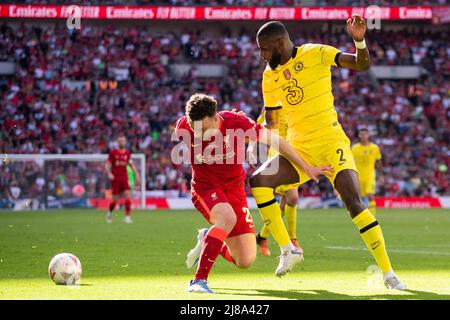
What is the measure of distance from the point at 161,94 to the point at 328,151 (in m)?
30.4

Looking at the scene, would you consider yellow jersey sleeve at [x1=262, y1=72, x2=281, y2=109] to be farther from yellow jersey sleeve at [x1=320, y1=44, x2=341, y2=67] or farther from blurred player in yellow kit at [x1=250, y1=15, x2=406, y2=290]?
yellow jersey sleeve at [x1=320, y1=44, x2=341, y2=67]

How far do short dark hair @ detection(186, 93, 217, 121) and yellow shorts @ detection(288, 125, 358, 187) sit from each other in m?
1.38

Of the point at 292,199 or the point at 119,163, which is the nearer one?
the point at 292,199

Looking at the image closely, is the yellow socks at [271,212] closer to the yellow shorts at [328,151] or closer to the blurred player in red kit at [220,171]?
the blurred player in red kit at [220,171]

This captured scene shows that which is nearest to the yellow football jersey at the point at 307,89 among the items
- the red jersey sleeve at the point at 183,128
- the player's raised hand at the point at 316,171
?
the player's raised hand at the point at 316,171

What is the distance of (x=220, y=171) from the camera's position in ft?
30.0

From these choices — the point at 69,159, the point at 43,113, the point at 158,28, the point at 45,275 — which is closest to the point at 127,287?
the point at 45,275

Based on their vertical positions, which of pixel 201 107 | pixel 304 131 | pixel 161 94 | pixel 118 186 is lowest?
pixel 118 186

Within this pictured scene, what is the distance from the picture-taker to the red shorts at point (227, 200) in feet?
29.2

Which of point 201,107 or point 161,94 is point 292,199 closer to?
point 201,107

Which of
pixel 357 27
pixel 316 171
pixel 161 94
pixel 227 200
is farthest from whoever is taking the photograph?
pixel 161 94

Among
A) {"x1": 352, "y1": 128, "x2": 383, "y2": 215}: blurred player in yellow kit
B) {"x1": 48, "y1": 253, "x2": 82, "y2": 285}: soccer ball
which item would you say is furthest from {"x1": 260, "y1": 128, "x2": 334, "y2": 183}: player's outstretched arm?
{"x1": 352, "y1": 128, "x2": 383, "y2": 215}: blurred player in yellow kit

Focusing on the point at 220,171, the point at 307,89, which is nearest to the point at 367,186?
the point at 307,89

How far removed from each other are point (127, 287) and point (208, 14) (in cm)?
3337
